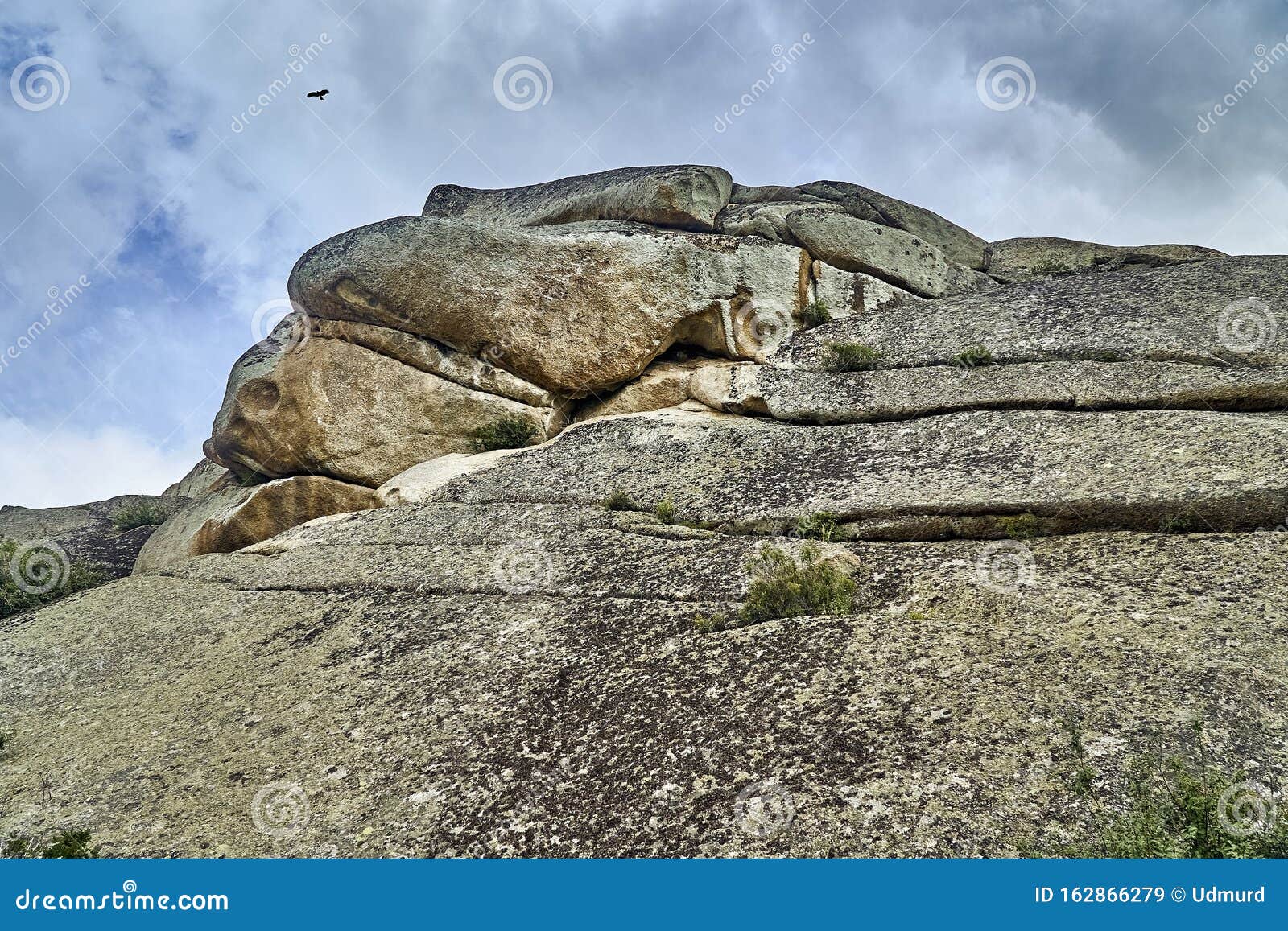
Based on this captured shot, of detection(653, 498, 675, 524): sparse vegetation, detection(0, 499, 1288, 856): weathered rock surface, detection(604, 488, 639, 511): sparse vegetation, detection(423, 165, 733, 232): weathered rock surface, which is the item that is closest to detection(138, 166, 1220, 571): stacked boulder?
detection(423, 165, 733, 232): weathered rock surface

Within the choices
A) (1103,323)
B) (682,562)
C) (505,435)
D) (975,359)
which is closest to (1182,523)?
(975,359)

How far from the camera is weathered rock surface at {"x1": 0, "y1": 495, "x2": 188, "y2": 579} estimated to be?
18.1 m

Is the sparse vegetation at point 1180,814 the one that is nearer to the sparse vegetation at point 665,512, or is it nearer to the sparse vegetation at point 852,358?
the sparse vegetation at point 665,512

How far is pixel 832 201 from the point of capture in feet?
68.2

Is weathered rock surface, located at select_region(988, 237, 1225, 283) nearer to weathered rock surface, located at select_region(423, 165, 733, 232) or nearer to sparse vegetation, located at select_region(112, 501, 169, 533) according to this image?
weathered rock surface, located at select_region(423, 165, 733, 232)

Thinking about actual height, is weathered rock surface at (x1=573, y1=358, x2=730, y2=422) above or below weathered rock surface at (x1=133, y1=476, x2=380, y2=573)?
above

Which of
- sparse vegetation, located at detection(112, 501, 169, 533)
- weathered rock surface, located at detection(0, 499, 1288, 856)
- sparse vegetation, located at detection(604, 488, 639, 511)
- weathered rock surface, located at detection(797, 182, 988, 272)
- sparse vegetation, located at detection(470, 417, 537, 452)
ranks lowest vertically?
weathered rock surface, located at detection(0, 499, 1288, 856)

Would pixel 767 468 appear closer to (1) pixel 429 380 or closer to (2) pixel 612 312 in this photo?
(2) pixel 612 312

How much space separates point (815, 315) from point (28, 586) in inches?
534

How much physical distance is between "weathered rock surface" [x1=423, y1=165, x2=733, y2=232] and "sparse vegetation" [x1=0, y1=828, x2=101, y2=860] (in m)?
11.9

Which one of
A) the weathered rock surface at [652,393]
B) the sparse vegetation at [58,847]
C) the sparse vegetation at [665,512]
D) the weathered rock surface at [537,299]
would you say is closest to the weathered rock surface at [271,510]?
the weathered rock surface at [537,299]

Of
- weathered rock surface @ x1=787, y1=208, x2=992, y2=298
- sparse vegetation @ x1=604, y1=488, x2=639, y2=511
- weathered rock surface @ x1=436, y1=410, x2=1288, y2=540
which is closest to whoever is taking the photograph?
weathered rock surface @ x1=436, y1=410, x2=1288, y2=540

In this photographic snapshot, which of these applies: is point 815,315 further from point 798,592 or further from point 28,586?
point 28,586

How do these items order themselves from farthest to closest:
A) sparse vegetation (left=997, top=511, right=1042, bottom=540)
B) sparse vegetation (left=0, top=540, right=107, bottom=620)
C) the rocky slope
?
sparse vegetation (left=0, top=540, right=107, bottom=620), sparse vegetation (left=997, top=511, right=1042, bottom=540), the rocky slope
